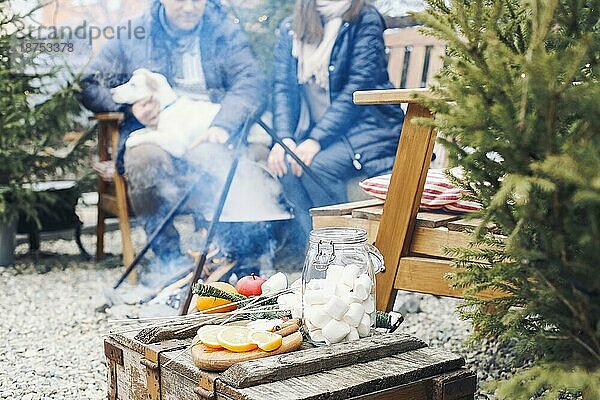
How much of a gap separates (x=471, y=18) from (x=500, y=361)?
4.92 ft

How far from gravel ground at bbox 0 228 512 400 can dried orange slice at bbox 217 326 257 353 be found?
87 cm

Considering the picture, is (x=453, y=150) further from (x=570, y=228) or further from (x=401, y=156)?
(x=401, y=156)

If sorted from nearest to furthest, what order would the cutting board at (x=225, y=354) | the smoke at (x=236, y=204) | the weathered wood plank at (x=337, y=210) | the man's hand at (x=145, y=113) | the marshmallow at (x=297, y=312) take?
the cutting board at (x=225, y=354) < the marshmallow at (x=297, y=312) < the weathered wood plank at (x=337, y=210) < the smoke at (x=236, y=204) < the man's hand at (x=145, y=113)

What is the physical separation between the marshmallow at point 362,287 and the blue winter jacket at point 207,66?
2125 millimetres

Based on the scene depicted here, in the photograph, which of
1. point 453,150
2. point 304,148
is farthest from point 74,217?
point 453,150

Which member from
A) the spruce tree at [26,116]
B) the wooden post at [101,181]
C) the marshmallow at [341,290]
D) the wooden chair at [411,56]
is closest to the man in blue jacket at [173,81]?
the wooden post at [101,181]

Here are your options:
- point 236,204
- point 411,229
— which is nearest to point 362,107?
point 236,204

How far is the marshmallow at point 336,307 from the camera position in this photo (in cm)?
152

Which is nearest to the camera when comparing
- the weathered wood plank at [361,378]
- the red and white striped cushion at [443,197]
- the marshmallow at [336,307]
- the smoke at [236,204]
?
the weathered wood plank at [361,378]

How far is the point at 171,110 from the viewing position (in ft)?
12.6

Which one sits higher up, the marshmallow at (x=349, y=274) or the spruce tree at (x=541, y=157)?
the spruce tree at (x=541, y=157)

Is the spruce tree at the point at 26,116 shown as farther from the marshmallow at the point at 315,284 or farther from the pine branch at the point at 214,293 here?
the marshmallow at the point at 315,284

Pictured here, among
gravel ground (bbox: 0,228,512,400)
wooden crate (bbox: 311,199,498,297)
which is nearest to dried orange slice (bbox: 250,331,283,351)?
wooden crate (bbox: 311,199,498,297)

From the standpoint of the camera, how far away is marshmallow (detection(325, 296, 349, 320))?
152cm
